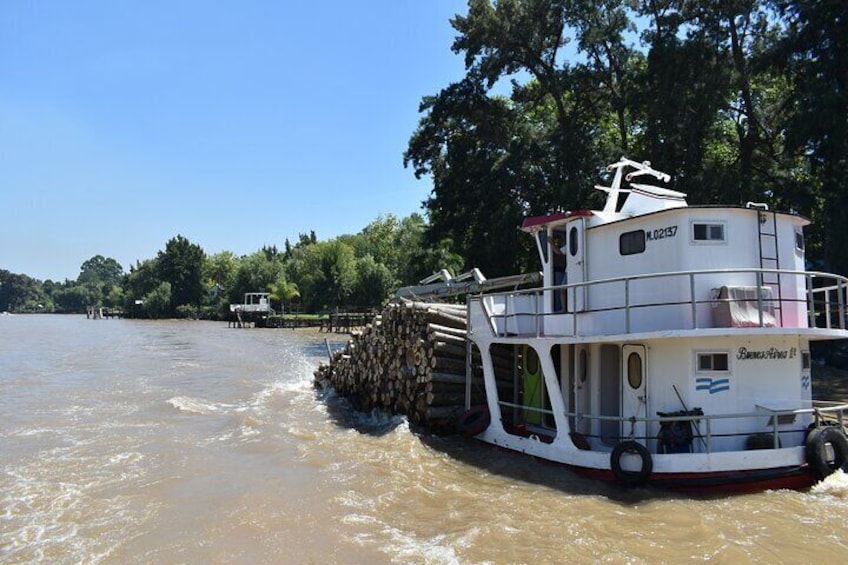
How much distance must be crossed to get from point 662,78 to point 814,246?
39.2 feet

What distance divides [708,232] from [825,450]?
3726 mm

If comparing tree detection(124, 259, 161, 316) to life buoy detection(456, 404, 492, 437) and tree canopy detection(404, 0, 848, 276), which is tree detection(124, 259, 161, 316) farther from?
life buoy detection(456, 404, 492, 437)

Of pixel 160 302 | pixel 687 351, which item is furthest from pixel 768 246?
pixel 160 302

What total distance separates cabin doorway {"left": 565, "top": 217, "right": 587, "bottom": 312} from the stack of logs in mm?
3270

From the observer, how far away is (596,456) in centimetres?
1041

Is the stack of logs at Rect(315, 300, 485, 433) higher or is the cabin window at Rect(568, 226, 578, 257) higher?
the cabin window at Rect(568, 226, 578, 257)

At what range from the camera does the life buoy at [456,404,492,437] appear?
43.1ft

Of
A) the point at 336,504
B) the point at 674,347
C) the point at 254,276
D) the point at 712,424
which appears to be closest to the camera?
the point at 336,504

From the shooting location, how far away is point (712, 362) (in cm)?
1012

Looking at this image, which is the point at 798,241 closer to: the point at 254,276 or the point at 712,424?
the point at 712,424

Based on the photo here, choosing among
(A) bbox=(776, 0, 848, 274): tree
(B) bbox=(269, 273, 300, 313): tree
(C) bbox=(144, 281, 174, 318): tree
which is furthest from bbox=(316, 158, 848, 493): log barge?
(C) bbox=(144, 281, 174, 318): tree

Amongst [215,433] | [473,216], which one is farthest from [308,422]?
[473,216]

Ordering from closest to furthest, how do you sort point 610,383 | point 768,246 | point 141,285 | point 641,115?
point 768,246 < point 610,383 < point 641,115 < point 141,285

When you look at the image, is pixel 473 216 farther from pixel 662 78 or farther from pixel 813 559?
pixel 813 559
